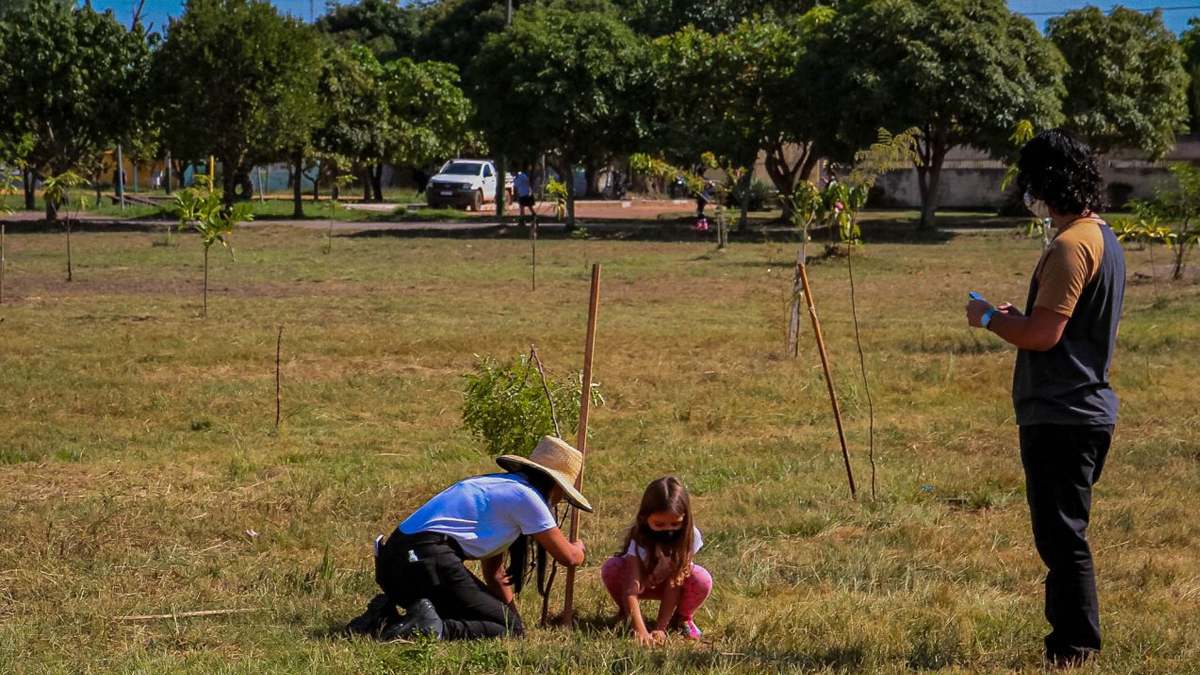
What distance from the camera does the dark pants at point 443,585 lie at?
17.3ft

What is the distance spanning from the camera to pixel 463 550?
5379mm

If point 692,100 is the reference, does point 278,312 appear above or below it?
below

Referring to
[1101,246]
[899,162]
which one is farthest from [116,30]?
[1101,246]

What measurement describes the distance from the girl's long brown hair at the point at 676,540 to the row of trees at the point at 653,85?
2653cm

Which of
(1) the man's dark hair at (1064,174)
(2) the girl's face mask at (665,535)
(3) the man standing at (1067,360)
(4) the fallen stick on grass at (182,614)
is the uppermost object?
(1) the man's dark hair at (1064,174)

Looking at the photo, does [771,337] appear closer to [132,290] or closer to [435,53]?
[132,290]

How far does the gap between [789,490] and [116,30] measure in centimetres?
3294

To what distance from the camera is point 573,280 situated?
70.9 ft

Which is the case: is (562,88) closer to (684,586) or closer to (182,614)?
(182,614)

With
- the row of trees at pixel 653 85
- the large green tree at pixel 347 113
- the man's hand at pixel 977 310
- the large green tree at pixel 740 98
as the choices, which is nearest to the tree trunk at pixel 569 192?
the row of trees at pixel 653 85

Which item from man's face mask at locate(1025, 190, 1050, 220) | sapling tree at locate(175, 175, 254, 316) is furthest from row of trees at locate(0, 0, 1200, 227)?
man's face mask at locate(1025, 190, 1050, 220)

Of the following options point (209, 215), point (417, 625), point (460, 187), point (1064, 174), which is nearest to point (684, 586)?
point (417, 625)

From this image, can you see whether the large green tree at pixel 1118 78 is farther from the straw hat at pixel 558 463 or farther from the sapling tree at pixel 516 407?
the straw hat at pixel 558 463

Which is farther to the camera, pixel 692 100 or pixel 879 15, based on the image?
pixel 692 100
